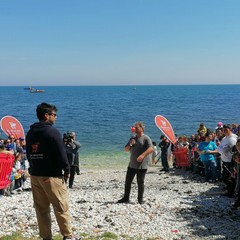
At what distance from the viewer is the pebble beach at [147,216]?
6.99 m

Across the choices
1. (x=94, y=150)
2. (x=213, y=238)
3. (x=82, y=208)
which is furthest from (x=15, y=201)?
(x=94, y=150)

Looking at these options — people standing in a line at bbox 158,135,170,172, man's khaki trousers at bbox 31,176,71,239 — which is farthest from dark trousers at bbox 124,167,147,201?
people standing in a line at bbox 158,135,170,172

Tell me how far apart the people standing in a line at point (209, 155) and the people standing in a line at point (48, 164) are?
837 centimetres

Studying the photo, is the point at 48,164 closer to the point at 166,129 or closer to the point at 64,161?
the point at 64,161

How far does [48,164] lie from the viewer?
541 cm

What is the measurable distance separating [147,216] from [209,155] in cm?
576

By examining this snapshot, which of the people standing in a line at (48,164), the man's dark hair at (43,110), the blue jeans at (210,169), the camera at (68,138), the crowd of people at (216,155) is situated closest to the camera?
the people standing in a line at (48,164)

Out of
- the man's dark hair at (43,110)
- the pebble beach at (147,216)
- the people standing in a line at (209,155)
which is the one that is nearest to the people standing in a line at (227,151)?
the pebble beach at (147,216)

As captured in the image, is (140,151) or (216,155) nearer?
(140,151)

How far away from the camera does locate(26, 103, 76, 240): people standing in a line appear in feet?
17.6

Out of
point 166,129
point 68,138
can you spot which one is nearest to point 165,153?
point 166,129

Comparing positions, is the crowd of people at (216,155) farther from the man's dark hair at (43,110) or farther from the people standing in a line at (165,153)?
the man's dark hair at (43,110)

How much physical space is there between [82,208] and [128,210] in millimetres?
1090

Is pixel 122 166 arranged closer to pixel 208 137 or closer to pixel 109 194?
pixel 208 137
